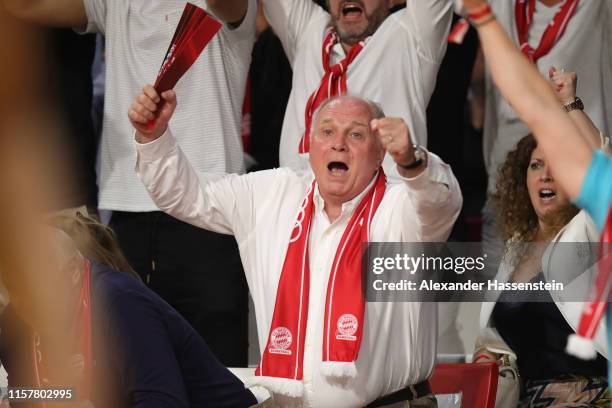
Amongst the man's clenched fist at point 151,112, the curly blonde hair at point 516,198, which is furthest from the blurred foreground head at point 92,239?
the curly blonde hair at point 516,198

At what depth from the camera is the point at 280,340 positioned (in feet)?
9.79

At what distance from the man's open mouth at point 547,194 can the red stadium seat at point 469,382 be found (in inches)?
25.4

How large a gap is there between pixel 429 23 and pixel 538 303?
94cm

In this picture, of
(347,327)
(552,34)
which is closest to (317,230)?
(347,327)

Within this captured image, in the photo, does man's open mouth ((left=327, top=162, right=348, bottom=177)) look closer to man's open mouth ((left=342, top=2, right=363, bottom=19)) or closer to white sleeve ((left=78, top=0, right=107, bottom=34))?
man's open mouth ((left=342, top=2, right=363, bottom=19))

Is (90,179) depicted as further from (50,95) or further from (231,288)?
(231,288)

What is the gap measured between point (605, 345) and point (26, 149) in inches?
65.9

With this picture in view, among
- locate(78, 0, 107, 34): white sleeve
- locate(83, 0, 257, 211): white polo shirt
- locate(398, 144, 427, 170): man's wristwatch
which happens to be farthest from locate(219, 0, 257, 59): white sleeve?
locate(398, 144, 427, 170): man's wristwatch

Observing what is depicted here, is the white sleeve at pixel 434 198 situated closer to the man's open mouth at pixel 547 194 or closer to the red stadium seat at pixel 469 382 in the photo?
the red stadium seat at pixel 469 382

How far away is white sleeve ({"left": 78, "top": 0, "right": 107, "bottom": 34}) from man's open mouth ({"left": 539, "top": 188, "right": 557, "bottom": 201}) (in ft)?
5.10

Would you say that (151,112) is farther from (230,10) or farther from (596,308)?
(596,308)

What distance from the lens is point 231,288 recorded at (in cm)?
353

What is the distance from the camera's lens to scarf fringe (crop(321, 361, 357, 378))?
9.44ft

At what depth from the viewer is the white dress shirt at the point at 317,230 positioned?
2.91 metres
